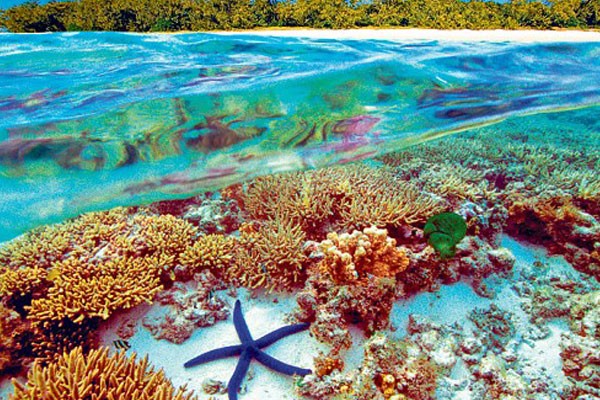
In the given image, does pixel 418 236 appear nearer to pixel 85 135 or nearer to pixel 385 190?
pixel 385 190

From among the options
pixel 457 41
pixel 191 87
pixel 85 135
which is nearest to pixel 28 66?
pixel 85 135

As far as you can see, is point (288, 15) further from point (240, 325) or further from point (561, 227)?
point (561, 227)

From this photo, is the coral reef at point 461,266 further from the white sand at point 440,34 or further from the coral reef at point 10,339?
the coral reef at point 10,339

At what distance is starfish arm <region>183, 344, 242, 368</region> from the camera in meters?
4.49

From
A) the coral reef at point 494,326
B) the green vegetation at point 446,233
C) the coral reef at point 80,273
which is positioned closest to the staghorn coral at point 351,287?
the green vegetation at point 446,233

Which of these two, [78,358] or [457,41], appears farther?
[457,41]

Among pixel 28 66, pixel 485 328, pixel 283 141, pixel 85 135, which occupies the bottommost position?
pixel 485 328

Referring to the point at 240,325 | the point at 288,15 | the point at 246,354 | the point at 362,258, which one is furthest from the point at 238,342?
the point at 288,15

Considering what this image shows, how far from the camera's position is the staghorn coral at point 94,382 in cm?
324

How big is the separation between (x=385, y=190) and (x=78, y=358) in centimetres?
562

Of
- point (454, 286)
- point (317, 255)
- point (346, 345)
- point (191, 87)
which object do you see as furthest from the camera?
point (191, 87)

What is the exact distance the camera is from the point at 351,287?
4.68 m

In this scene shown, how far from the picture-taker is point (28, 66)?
671 cm

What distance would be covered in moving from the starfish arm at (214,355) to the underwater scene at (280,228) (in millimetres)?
20
